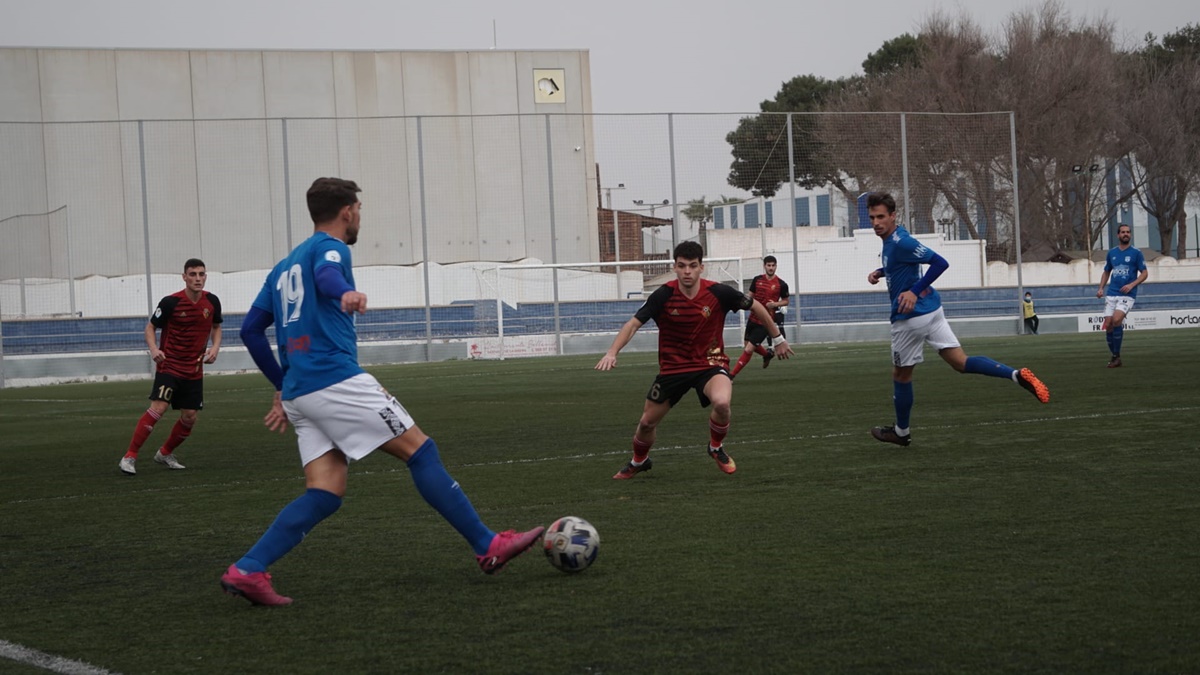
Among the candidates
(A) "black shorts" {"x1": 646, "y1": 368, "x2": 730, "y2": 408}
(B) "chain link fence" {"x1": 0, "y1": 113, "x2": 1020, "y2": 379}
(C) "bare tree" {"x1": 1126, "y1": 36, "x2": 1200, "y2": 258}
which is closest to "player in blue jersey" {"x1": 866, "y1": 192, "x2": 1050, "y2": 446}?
(A) "black shorts" {"x1": 646, "y1": 368, "x2": 730, "y2": 408}

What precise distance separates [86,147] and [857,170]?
22.8 meters

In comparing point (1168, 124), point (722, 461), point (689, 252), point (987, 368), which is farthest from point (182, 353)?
point (1168, 124)

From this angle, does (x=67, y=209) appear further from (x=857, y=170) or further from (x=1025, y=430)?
(x=1025, y=430)

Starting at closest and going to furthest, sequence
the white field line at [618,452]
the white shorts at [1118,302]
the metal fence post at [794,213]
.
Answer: the white field line at [618,452], the white shorts at [1118,302], the metal fence post at [794,213]

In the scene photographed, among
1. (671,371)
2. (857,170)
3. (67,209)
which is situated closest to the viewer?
(671,371)

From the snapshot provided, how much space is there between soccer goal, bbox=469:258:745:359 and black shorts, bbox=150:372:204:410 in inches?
851

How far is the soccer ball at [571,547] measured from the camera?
5.57 metres

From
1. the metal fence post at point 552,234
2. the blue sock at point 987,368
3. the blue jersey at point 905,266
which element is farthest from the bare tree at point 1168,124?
the blue jersey at point 905,266

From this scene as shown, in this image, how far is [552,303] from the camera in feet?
112

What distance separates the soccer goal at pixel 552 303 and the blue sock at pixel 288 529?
27421 mm

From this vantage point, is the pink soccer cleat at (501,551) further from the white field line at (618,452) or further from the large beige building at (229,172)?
the large beige building at (229,172)

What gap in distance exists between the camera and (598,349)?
1335 inches

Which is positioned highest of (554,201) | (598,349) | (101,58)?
(101,58)

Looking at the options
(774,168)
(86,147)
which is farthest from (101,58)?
(774,168)
